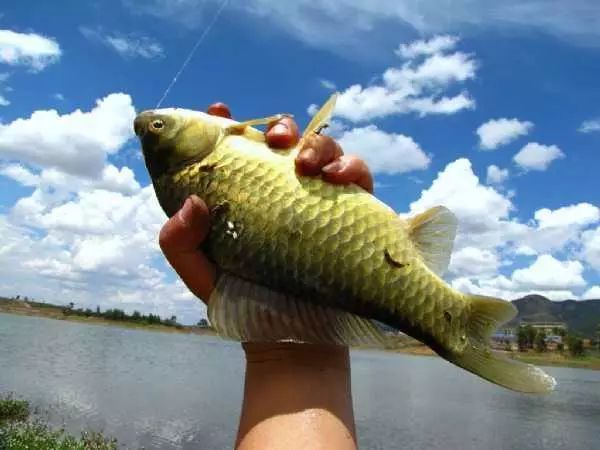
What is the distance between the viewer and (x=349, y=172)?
2350 millimetres

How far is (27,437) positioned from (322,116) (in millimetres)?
18245

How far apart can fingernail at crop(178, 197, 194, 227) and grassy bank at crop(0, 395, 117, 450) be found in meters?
12.9

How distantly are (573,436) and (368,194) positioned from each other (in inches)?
1491

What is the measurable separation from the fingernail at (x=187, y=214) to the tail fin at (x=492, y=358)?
100cm

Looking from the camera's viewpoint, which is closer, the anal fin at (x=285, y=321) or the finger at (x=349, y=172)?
the anal fin at (x=285, y=321)

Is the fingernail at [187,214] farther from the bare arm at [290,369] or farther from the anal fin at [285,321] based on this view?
the anal fin at [285,321]

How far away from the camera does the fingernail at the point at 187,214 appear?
221 cm

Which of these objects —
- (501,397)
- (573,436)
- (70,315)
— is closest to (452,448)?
(573,436)

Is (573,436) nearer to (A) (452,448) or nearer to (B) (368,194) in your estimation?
(A) (452,448)

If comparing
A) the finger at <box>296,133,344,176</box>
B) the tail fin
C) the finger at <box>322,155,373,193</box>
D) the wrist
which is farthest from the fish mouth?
the tail fin

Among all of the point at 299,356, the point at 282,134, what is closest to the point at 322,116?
the point at 282,134

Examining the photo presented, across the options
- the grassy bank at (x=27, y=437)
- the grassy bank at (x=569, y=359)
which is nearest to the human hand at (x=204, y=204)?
the grassy bank at (x=27, y=437)

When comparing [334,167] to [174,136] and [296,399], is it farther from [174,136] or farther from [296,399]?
[296,399]

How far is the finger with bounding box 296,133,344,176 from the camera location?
2285 mm
